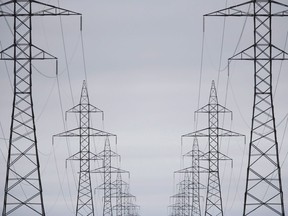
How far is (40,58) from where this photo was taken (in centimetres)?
4256

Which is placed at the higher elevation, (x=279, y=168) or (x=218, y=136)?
(x=218, y=136)

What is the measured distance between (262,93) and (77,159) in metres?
24.1

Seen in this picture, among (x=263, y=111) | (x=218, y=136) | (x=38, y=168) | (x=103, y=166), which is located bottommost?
(x=38, y=168)

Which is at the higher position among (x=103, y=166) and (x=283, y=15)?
(x=103, y=166)

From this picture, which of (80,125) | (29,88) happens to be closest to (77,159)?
(80,125)

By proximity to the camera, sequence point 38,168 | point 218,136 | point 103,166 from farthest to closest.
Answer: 1. point 103,166
2. point 218,136
3. point 38,168

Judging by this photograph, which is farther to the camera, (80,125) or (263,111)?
(80,125)

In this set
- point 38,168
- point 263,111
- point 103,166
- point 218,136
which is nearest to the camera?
point 38,168

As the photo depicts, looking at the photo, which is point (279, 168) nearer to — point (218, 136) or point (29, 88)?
point (29, 88)

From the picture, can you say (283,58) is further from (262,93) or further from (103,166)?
(103,166)

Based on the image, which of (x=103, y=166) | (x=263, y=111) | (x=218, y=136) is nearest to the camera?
(x=263, y=111)

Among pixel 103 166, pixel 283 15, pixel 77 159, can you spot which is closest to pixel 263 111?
pixel 283 15

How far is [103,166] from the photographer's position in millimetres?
80750

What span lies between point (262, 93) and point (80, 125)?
23167 millimetres
